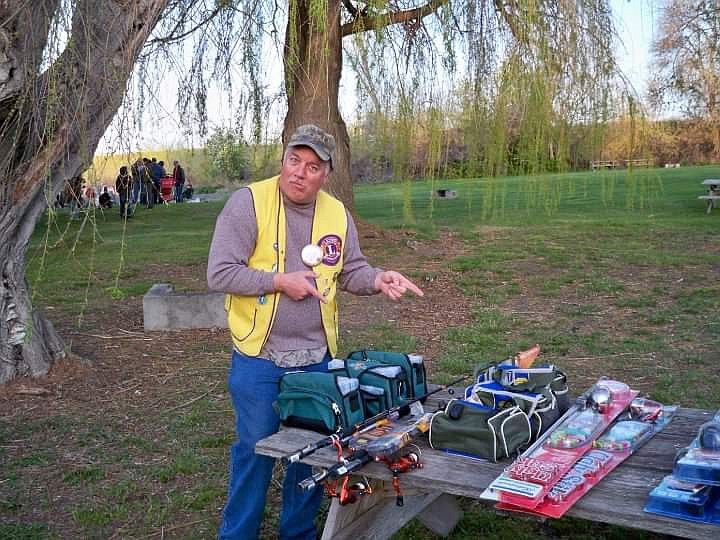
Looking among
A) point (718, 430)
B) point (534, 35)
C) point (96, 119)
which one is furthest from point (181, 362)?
point (718, 430)

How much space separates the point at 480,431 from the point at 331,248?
101cm

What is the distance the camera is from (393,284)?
345 cm

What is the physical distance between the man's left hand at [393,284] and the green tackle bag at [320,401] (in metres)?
0.40

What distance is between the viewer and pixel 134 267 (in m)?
13.1

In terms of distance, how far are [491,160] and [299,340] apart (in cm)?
145

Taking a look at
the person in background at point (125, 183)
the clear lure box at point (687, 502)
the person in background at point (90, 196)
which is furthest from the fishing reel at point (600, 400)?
the person in background at point (90, 196)

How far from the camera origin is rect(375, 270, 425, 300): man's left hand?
342 cm

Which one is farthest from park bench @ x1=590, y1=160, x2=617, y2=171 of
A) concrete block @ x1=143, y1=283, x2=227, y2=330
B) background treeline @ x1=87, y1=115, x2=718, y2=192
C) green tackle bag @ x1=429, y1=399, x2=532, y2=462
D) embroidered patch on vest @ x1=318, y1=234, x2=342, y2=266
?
concrete block @ x1=143, y1=283, x2=227, y2=330

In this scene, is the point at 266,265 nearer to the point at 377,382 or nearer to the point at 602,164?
the point at 377,382

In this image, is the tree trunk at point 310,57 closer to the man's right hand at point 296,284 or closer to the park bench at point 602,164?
the man's right hand at point 296,284

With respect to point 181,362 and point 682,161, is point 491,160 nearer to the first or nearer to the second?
point 682,161

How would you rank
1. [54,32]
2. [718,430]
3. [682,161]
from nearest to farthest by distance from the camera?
[718,430] < [54,32] < [682,161]

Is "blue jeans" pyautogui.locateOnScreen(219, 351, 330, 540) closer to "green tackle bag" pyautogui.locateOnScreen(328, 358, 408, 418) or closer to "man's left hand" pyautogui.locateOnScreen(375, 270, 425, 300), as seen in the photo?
"green tackle bag" pyautogui.locateOnScreen(328, 358, 408, 418)

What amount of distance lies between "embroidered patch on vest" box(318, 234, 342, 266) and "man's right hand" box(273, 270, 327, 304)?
24cm
